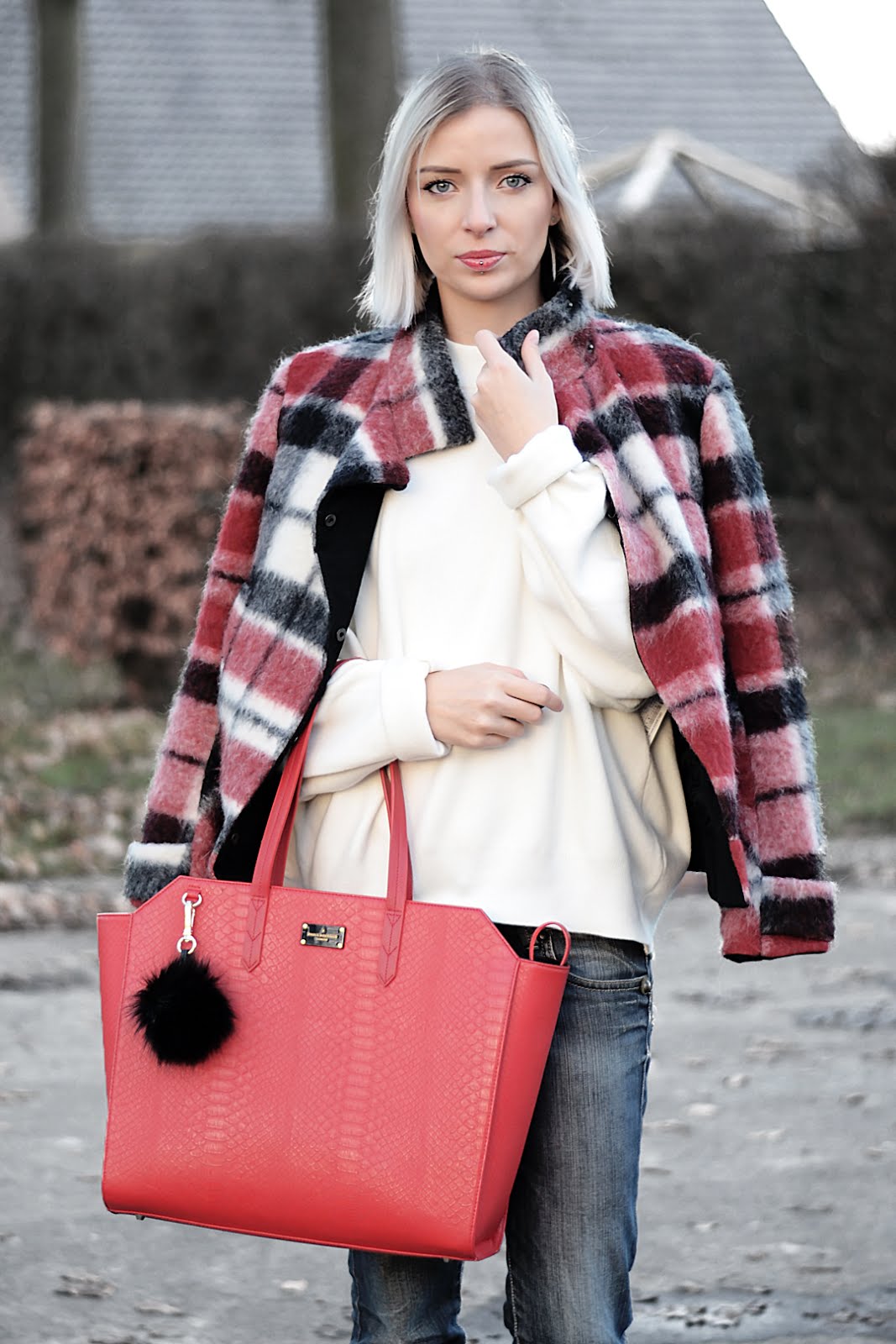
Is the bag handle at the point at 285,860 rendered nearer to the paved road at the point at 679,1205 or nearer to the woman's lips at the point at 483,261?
the woman's lips at the point at 483,261

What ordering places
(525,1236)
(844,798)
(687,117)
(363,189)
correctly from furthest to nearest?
(687,117) → (363,189) → (844,798) → (525,1236)

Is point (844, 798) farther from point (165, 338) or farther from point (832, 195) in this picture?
point (165, 338)

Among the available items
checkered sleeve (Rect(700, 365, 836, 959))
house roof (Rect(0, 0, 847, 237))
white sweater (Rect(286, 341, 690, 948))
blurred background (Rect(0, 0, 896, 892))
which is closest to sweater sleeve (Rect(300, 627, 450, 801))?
white sweater (Rect(286, 341, 690, 948))

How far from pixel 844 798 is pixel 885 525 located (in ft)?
12.4

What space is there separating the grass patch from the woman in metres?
5.52

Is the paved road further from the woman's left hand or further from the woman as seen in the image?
the woman's left hand

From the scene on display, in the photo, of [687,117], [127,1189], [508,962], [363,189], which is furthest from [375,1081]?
[687,117]

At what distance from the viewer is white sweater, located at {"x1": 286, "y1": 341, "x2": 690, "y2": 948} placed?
229 centimetres

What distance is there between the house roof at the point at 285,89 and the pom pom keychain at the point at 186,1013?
2107cm

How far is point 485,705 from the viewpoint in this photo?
7.45 feet

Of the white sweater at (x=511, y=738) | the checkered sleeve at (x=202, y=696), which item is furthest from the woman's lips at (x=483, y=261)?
the checkered sleeve at (x=202, y=696)

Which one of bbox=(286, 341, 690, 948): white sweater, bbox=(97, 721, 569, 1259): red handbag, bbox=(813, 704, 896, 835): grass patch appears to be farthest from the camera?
bbox=(813, 704, 896, 835): grass patch

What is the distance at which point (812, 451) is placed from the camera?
11.9 m

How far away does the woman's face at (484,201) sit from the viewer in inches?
94.1
